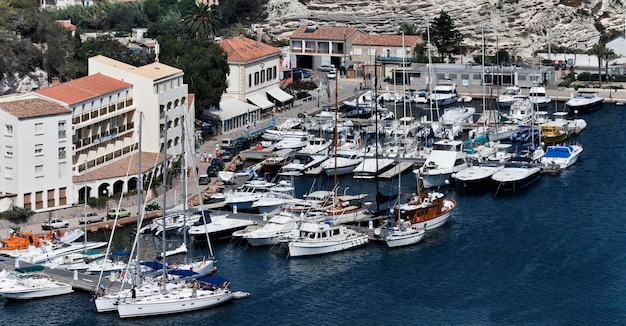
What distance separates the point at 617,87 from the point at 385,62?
17.7 metres

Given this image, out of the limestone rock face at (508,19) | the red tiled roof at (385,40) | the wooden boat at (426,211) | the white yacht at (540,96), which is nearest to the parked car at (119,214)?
the wooden boat at (426,211)

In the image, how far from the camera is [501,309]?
4966 cm

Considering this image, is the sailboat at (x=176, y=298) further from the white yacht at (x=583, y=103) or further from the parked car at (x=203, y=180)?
the white yacht at (x=583, y=103)

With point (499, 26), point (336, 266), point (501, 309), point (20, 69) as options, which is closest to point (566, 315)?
point (501, 309)

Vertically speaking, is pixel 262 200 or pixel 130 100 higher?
pixel 130 100

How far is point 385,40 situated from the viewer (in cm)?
10506

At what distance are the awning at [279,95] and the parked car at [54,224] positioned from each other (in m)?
32.0

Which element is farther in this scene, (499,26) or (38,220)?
(499,26)

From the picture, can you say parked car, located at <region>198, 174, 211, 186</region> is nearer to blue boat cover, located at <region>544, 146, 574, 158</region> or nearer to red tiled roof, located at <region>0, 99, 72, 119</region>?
Result: red tiled roof, located at <region>0, 99, 72, 119</region>

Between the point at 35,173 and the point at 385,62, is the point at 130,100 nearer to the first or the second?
the point at 35,173

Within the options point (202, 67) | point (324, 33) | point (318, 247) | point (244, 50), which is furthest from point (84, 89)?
point (324, 33)

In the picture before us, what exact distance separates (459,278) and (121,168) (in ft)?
62.1

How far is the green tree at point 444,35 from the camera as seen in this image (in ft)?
341

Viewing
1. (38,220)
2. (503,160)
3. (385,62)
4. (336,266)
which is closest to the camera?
(336,266)
